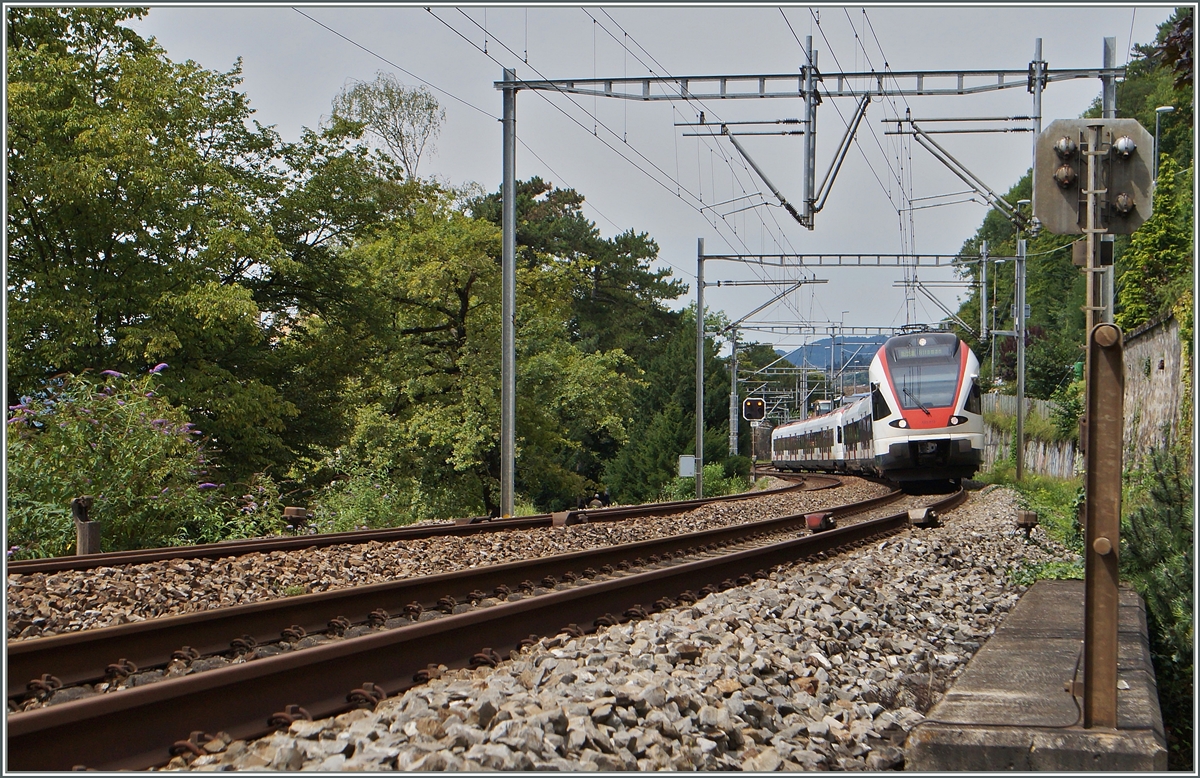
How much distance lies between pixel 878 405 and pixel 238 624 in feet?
64.8

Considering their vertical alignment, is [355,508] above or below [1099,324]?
below

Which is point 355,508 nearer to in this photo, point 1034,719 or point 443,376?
point 443,376

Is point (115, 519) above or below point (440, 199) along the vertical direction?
below

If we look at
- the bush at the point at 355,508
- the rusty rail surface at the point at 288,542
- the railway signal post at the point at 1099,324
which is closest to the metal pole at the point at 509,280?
the rusty rail surface at the point at 288,542

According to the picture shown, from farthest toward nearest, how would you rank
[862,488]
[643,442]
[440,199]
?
[643,442] < [440,199] < [862,488]

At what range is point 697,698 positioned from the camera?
477 centimetres

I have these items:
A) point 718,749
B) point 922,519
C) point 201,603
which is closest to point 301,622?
point 201,603

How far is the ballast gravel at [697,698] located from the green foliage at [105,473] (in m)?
7.28

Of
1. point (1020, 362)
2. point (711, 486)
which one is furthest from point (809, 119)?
point (711, 486)

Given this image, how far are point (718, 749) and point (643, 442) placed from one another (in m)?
41.2

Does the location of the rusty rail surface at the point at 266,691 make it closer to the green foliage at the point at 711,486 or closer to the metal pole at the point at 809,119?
the metal pole at the point at 809,119

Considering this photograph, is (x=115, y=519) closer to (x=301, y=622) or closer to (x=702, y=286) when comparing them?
(x=301, y=622)

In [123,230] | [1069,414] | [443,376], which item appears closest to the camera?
[123,230]

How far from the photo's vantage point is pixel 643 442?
45.5m
